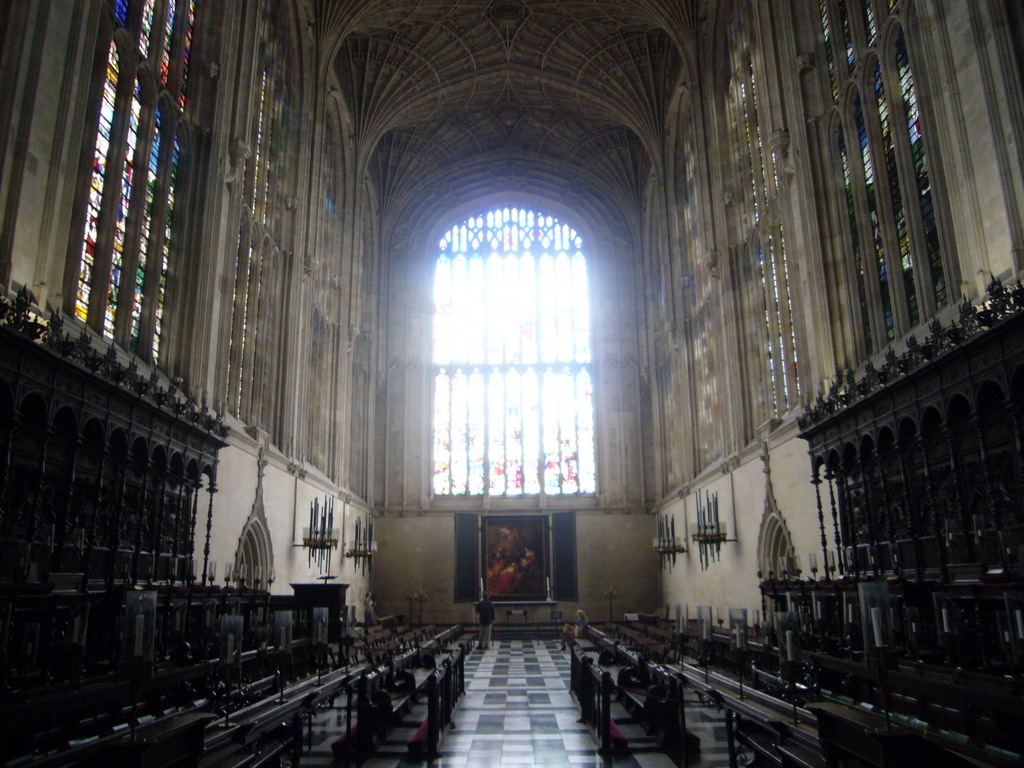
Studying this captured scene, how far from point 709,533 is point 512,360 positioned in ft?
47.5

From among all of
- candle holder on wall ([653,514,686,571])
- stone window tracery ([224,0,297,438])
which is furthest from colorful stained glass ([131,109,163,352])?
candle holder on wall ([653,514,686,571])

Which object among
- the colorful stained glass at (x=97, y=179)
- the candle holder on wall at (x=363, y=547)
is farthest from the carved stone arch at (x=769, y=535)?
the colorful stained glass at (x=97, y=179)

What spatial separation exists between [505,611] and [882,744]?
26.8 meters

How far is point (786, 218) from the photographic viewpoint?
15.8 meters

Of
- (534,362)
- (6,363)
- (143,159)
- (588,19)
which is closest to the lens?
(6,363)

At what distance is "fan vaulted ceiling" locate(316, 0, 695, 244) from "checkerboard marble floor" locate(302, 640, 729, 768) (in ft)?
61.0

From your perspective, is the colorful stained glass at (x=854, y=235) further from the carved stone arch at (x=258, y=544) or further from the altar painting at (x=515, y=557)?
the altar painting at (x=515, y=557)

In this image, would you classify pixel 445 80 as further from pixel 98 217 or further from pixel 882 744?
pixel 882 744

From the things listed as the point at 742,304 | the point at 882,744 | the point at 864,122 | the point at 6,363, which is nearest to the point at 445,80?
the point at 742,304

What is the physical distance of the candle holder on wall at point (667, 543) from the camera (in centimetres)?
2463

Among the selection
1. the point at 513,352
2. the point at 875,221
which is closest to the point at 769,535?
the point at 875,221

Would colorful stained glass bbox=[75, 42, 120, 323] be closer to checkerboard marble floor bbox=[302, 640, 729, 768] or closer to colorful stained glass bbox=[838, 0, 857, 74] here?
checkerboard marble floor bbox=[302, 640, 729, 768]

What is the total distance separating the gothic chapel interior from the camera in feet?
24.8

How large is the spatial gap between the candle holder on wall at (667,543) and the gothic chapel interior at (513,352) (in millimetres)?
233
